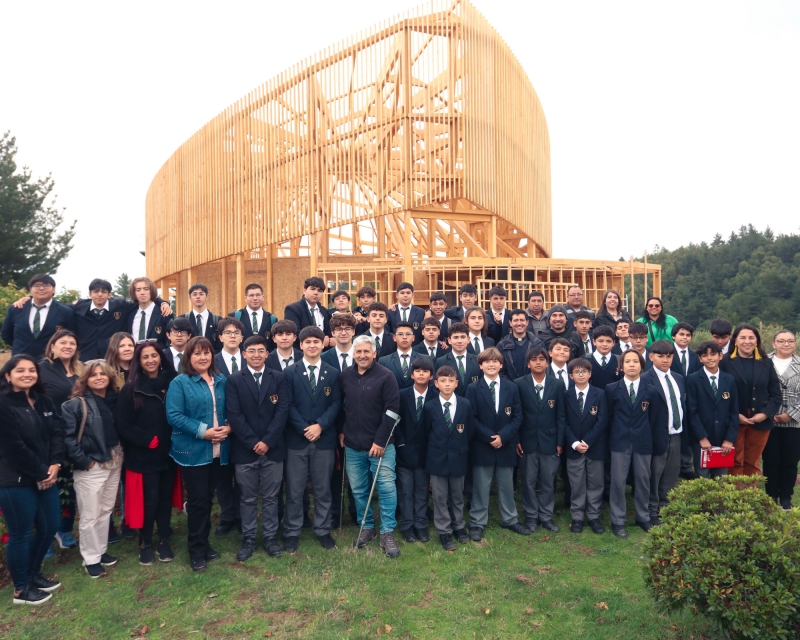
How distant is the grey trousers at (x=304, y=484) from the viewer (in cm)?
492

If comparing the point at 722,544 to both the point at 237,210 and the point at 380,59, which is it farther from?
the point at 237,210

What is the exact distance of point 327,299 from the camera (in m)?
13.9

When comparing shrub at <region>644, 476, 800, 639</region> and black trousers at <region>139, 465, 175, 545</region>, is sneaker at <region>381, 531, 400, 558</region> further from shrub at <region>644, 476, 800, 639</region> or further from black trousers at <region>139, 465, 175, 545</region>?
shrub at <region>644, 476, 800, 639</region>

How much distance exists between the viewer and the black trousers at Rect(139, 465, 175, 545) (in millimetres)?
4586

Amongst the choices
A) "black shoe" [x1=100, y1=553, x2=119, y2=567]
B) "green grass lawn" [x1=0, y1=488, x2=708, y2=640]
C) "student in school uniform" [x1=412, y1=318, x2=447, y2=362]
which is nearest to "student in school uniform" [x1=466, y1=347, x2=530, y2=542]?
"green grass lawn" [x1=0, y1=488, x2=708, y2=640]

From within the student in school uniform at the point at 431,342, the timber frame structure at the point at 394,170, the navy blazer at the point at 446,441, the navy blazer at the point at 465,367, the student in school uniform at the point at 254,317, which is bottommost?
the navy blazer at the point at 446,441

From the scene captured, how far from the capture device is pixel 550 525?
5.35 m

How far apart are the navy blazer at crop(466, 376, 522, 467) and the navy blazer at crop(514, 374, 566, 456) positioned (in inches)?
5.4

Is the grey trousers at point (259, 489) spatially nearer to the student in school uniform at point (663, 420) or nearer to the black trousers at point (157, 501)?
the black trousers at point (157, 501)

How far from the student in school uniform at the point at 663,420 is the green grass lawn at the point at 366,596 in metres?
0.72

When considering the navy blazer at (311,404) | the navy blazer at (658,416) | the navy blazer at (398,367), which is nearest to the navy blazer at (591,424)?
the navy blazer at (658,416)

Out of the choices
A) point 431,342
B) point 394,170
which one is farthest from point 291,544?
point 394,170

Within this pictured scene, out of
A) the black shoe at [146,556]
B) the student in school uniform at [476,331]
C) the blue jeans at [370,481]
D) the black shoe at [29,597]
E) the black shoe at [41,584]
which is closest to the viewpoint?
the black shoe at [29,597]

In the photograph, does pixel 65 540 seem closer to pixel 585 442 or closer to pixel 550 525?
pixel 550 525
